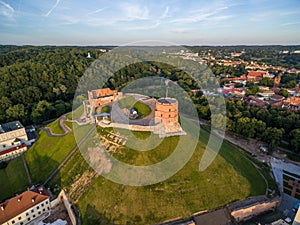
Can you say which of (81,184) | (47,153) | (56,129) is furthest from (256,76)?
(81,184)

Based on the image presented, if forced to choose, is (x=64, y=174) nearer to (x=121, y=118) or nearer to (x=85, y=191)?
(x=85, y=191)

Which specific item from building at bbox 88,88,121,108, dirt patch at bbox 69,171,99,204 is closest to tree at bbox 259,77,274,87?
building at bbox 88,88,121,108

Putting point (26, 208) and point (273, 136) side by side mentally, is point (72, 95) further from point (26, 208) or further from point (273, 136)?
point (273, 136)

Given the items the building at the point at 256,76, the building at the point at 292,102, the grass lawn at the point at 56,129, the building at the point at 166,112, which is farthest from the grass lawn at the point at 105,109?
the building at the point at 256,76

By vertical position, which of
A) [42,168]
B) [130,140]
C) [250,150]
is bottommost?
[250,150]

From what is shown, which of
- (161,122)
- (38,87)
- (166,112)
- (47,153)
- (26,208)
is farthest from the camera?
(38,87)

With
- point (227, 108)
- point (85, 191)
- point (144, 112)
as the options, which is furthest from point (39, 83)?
point (227, 108)
